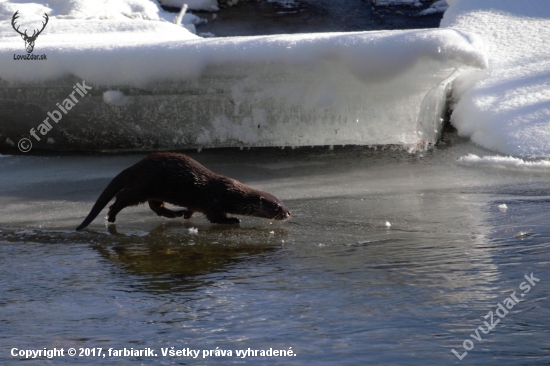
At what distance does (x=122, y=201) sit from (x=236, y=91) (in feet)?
6.17

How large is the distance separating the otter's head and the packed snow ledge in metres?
1.67

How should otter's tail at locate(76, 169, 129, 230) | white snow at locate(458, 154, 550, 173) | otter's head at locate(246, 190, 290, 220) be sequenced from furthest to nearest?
1. white snow at locate(458, 154, 550, 173)
2. otter's tail at locate(76, 169, 129, 230)
3. otter's head at locate(246, 190, 290, 220)

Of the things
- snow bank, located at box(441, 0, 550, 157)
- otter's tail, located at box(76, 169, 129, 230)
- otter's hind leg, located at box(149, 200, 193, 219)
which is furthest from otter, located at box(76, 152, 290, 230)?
snow bank, located at box(441, 0, 550, 157)

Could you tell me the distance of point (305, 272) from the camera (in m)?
3.16

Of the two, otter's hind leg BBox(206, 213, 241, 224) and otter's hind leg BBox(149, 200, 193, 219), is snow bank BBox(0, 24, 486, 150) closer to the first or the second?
otter's hind leg BBox(149, 200, 193, 219)

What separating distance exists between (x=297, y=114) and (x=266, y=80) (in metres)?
0.39

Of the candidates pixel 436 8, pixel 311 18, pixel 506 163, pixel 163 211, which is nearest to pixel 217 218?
pixel 163 211

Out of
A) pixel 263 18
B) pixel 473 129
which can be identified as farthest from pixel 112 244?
pixel 263 18

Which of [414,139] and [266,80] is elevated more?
[266,80]

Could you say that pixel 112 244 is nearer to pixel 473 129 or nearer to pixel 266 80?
pixel 266 80

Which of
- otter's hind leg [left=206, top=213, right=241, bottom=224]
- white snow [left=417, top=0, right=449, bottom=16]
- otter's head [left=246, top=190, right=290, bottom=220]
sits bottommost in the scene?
otter's hind leg [left=206, top=213, right=241, bottom=224]

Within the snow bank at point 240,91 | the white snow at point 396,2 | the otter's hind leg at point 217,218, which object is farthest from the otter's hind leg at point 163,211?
the white snow at point 396,2

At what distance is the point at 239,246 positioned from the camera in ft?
12.2

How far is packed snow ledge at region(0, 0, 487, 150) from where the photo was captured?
5.45 meters
